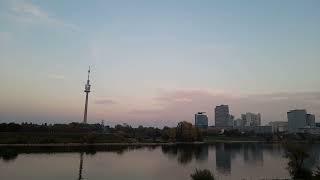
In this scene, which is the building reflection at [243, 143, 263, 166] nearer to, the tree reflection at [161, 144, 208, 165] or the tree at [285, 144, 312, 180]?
the tree reflection at [161, 144, 208, 165]

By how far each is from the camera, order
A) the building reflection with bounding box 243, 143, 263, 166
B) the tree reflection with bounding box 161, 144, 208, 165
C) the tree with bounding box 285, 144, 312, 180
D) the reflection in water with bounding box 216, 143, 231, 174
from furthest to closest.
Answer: the tree reflection with bounding box 161, 144, 208, 165
the building reflection with bounding box 243, 143, 263, 166
the reflection in water with bounding box 216, 143, 231, 174
the tree with bounding box 285, 144, 312, 180

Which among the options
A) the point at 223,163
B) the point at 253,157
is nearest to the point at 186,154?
the point at 253,157

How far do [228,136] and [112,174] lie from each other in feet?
387

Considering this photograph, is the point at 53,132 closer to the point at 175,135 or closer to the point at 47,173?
the point at 175,135

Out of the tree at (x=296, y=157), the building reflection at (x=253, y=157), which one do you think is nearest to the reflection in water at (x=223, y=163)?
the building reflection at (x=253, y=157)

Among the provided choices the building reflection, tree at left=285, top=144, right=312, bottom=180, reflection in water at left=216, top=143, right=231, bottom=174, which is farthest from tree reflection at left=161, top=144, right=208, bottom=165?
A: tree at left=285, top=144, right=312, bottom=180

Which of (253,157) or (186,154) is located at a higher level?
(186,154)

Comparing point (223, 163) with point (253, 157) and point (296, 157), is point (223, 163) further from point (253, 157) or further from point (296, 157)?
point (296, 157)

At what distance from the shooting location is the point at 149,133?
5187 inches

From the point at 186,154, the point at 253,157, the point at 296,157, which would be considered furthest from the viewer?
the point at 186,154

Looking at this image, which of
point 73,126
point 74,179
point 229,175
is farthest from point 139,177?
point 73,126

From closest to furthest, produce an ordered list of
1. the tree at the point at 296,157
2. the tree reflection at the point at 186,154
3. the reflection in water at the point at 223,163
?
the tree at the point at 296,157
the reflection in water at the point at 223,163
the tree reflection at the point at 186,154

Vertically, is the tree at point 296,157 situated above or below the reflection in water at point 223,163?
above

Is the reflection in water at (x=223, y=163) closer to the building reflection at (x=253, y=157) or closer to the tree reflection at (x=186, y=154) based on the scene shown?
the tree reflection at (x=186, y=154)
